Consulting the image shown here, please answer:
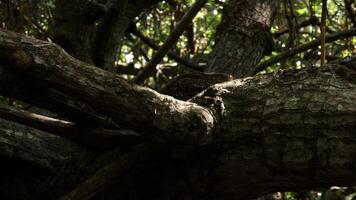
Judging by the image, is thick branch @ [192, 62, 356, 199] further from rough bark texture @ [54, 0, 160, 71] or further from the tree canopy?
rough bark texture @ [54, 0, 160, 71]

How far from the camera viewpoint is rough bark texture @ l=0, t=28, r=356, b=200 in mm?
1915

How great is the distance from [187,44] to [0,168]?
10.6 ft

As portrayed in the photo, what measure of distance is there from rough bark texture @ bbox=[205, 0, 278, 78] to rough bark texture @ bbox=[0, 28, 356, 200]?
1294mm

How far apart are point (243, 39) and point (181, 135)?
1682mm

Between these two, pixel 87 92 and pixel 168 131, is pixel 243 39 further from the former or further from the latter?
pixel 87 92

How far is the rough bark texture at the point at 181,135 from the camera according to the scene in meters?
1.92

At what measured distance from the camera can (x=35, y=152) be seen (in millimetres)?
2252

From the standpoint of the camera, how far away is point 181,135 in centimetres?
197

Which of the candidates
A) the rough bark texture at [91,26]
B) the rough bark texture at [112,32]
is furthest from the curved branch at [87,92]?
the rough bark texture at [112,32]

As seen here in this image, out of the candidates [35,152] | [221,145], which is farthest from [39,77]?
[221,145]

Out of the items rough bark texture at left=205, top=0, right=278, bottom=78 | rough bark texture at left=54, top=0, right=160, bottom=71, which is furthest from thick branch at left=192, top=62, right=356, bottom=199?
rough bark texture at left=54, top=0, right=160, bottom=71

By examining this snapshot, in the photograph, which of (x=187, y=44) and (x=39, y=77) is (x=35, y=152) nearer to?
(x=39, y=77)

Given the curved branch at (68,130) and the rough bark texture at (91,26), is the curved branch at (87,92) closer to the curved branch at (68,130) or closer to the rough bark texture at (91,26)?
the curved branch at (68,130)

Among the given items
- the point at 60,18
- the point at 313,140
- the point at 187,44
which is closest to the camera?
the point at 313,140
